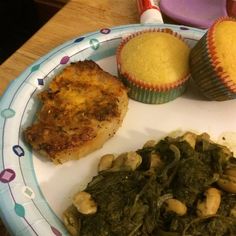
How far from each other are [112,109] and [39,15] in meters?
1.20

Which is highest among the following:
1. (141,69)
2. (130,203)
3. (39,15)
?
(141,69)

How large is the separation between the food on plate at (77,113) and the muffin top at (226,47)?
317 millimetres

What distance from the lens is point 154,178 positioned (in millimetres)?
1071

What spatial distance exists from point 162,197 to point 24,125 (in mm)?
482

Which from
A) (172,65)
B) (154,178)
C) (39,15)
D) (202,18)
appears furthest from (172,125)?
(39,15)

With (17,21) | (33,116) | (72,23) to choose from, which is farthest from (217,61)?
(17,21)

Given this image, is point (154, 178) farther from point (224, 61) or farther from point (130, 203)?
point (224, 61)

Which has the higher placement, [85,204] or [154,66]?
[154,66]

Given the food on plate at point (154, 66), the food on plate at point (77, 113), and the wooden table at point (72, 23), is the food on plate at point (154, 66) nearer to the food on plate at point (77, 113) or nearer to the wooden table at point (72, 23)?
the food on plate at point (77, 113)

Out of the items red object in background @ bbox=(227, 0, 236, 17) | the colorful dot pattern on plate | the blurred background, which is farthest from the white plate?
the blurred background

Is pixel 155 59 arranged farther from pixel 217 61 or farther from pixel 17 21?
pixel 17 21

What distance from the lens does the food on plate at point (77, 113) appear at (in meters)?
1.17

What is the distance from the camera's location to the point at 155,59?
4.39 ft

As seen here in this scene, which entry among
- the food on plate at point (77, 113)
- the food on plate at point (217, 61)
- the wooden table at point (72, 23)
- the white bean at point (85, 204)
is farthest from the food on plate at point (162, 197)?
the wooden table at point (72, 23)
